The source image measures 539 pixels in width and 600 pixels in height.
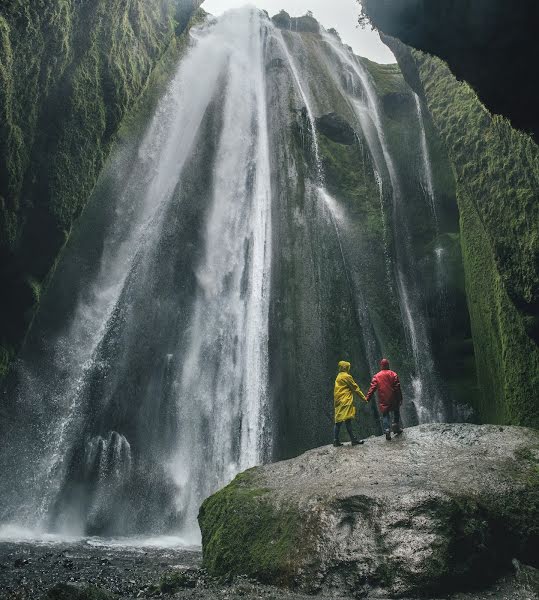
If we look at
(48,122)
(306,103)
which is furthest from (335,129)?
(48,122)

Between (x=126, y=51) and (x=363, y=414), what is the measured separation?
15.1 m

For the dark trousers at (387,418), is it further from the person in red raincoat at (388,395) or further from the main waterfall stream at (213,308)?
the main waterfall stream at (213,308)

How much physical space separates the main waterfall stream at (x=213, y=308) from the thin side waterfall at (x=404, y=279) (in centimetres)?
8

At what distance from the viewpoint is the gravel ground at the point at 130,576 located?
19.3 ft

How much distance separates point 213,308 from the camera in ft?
63.6

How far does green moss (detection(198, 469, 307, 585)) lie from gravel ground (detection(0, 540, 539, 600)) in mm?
216

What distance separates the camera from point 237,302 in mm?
19453

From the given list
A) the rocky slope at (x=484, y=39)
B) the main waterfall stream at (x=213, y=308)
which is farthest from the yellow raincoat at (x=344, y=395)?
the main waterfall stream at (x=213, y=308)

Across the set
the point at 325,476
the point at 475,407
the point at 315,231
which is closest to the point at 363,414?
the point at 475,407

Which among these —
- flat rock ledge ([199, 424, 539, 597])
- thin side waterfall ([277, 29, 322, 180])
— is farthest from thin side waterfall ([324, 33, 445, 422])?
flat rock ledge ([199, 424, 539, 597])

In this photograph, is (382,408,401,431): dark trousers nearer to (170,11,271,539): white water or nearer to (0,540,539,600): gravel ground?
(0,540,539,600): gravel ground

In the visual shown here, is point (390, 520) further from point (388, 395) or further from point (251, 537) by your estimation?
point (388, 395)

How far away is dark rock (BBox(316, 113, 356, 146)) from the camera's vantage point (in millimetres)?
25016

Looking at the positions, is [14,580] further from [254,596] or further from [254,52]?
[254,52]
